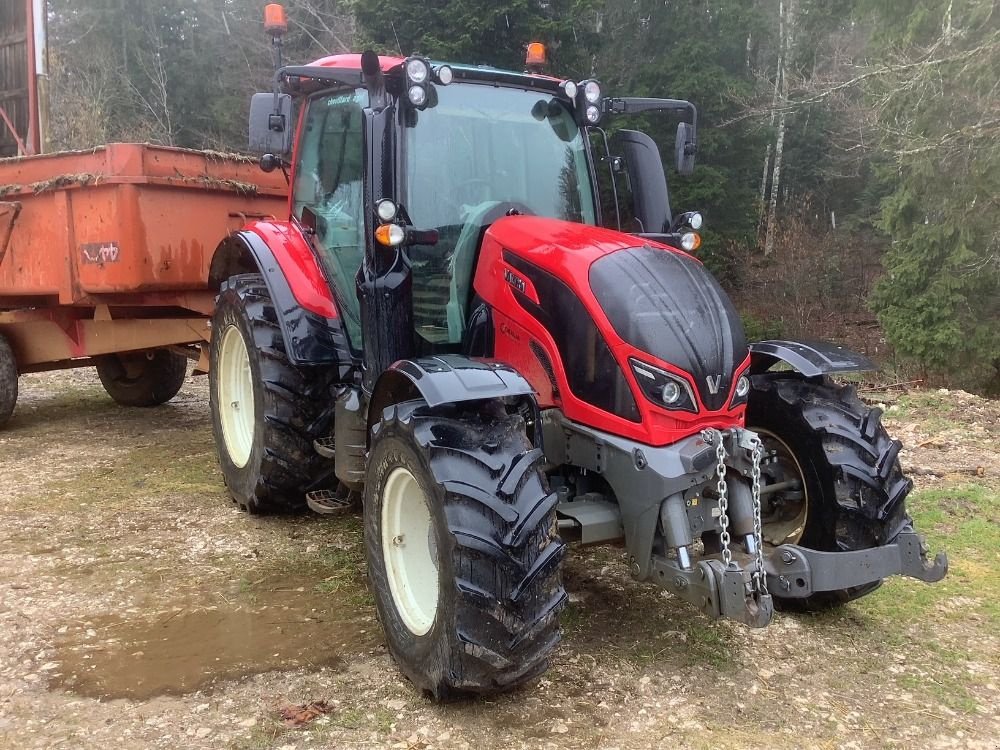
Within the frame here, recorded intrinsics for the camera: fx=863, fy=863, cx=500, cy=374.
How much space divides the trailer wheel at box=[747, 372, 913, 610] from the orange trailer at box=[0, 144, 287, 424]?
166 inches

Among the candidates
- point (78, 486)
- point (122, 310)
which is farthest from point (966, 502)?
point (122, 310)

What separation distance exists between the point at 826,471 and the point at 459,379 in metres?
1.58

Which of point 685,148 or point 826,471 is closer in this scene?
point 826,471

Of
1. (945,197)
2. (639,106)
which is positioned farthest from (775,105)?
(639,106)

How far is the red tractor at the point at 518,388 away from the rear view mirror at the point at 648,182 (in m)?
0.01

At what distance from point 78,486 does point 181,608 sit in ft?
7.40

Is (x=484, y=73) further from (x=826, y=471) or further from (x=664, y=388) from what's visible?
(x=826, y=471)

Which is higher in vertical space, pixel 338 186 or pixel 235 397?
pixel 338 186

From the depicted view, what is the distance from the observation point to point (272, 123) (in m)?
4.32

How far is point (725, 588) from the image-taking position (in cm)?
278

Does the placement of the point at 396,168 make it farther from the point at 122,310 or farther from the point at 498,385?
the point at 122,310

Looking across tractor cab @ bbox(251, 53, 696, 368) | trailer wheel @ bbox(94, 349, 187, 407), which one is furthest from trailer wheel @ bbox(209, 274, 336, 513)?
trailer wheel @ bbox(94, 349, 187, 407)

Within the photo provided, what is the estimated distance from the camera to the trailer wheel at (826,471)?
342 centimetres

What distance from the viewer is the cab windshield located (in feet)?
12.2
